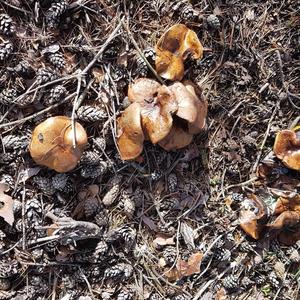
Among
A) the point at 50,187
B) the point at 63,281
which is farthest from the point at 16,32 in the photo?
the point at 63,281

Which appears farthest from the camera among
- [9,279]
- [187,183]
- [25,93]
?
[187,183]

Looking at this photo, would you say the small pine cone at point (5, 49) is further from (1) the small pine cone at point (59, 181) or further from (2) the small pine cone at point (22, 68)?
(1) the small pine cone at point (59, 181)

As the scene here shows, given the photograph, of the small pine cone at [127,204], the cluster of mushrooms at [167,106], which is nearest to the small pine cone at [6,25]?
the cluster of mushrooms at [167,106]

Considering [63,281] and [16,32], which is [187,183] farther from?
[16,32]

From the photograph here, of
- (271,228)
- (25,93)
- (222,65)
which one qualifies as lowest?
(271,228)

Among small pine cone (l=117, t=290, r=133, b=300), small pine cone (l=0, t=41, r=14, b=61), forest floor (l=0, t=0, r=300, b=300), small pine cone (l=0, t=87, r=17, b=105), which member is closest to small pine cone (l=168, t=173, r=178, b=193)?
forest floor (l=0, t=0, r=300, b=300)

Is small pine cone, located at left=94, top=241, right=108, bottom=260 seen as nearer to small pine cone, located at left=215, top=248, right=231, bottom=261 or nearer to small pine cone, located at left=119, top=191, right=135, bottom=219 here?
small pine cone, located at left=119, top=191, right=135, bottom=219
